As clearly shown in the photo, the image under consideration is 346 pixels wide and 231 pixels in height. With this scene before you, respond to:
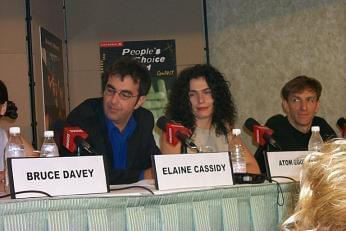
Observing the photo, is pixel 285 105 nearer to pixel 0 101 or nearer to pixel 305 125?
pixel 305 125

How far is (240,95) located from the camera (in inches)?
194

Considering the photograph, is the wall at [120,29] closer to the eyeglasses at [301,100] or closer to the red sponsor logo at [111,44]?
the red sponsor logo at [111,44]

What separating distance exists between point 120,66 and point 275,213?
3.79 ft

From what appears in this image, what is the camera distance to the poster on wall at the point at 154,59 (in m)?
4.91

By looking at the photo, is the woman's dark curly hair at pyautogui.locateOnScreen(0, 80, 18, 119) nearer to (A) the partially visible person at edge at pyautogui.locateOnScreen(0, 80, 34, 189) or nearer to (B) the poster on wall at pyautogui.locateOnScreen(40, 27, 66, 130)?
(A) the partially visible person at edge at pyautogui.locateOnScreen(0, 80, 34, 189)

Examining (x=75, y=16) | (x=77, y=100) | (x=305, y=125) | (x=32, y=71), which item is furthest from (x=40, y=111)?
(x=305, y=125)

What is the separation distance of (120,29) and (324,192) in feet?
14.4

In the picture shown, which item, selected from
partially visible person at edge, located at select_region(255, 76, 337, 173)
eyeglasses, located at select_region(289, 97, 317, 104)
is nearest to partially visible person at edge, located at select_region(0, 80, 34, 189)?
partially visible person at edge, located at select_region(255, 76, 337, 173)

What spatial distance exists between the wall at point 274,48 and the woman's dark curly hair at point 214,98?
5.37ft

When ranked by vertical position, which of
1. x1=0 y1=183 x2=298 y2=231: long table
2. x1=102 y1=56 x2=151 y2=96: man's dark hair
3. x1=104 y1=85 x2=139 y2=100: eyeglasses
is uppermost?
x1=102 y1=56 x2=151 y2=96: man's dark hair

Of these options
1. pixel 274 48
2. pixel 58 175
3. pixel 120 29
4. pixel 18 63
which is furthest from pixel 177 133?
pixel 120 29

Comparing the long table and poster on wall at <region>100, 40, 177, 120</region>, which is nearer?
the long table

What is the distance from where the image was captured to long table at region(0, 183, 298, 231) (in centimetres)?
156

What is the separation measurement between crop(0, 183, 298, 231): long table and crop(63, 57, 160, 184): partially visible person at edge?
0.75 meters
